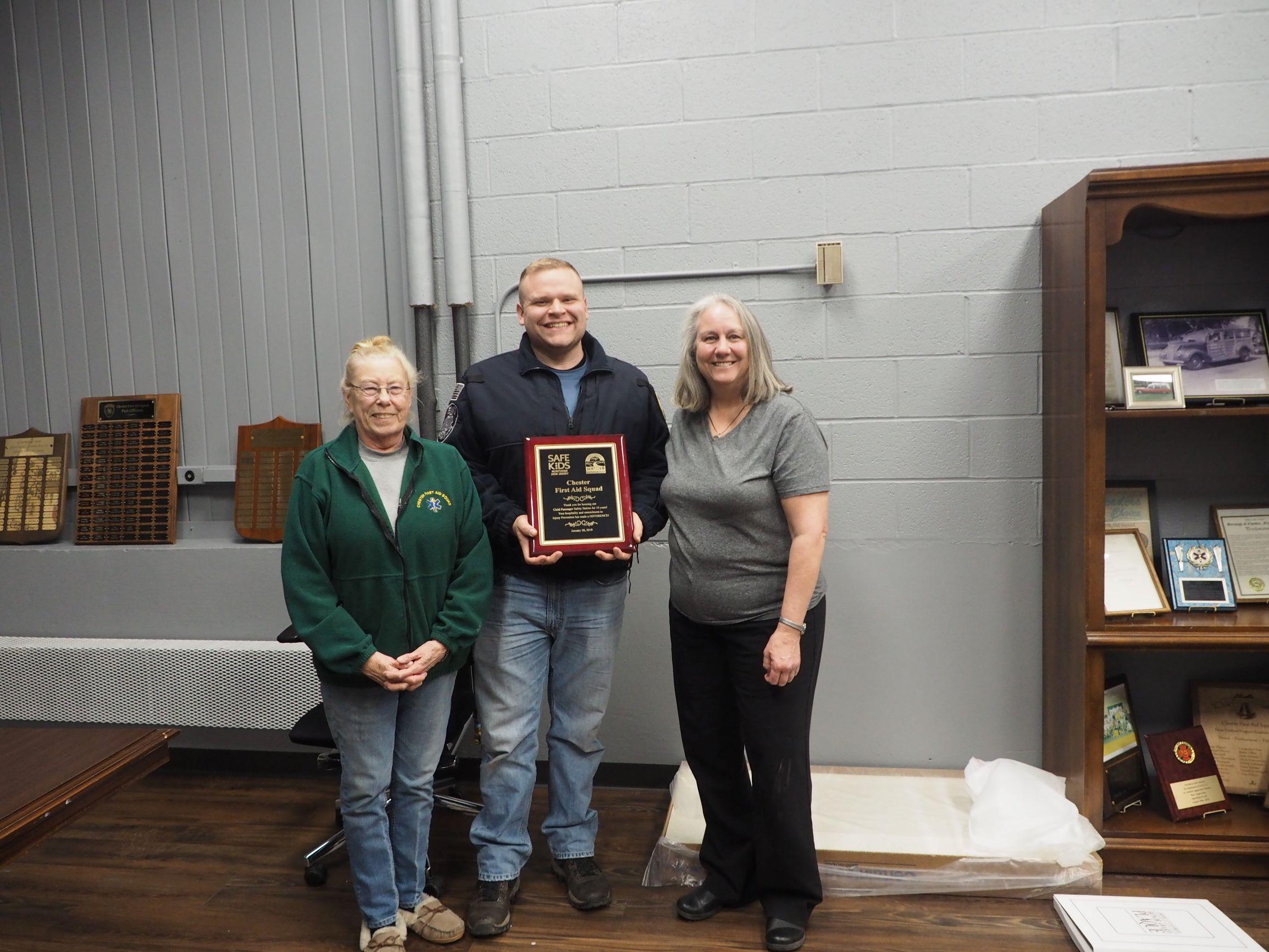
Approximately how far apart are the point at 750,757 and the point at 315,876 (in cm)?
120

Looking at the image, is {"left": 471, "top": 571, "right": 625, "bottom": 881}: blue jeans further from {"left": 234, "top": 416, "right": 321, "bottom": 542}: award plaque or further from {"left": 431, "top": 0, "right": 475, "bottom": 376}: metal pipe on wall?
{"left": 234, "top": 416, "right": 321, "bottom": 542}: award plaque

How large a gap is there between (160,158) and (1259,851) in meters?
3.78

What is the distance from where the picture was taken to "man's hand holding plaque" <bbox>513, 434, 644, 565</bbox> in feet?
6.63

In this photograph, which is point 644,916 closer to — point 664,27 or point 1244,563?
point 1244,563

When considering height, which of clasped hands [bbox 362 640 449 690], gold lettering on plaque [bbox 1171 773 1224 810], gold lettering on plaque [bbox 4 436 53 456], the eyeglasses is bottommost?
gold lettering on plaque [bbox 1171 773 1224 810]

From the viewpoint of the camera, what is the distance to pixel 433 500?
1.94 meters

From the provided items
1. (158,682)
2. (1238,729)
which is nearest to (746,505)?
(1238,729)

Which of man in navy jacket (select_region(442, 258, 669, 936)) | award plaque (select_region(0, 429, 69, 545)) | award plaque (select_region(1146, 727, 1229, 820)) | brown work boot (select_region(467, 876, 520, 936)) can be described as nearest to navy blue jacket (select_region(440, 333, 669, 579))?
man in navy jacket (select_region(442, 258, 669, 936))

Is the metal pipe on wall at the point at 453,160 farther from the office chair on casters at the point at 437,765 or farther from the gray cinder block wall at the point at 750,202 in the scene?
the office chair on casters at the point at 437,765

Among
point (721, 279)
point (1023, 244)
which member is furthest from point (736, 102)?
point (1023, 244)

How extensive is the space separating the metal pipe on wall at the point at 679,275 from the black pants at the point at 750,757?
1065mm

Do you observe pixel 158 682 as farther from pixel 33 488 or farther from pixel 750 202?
pixel 750 202

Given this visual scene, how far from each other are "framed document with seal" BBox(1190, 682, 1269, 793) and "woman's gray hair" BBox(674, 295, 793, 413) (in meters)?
1.59

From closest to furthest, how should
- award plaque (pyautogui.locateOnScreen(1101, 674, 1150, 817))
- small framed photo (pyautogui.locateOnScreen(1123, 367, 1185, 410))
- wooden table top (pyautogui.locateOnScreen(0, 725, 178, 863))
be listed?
wooden table top (pyautogui.locateOnScreen(0, 725, 178, 863)), small framed photo (pyautogui.locateOnScreen(1123, 367, 1185, 410)), award plaque (pyautogui.locateOnScreen(1101, 674, 1150, 817))
